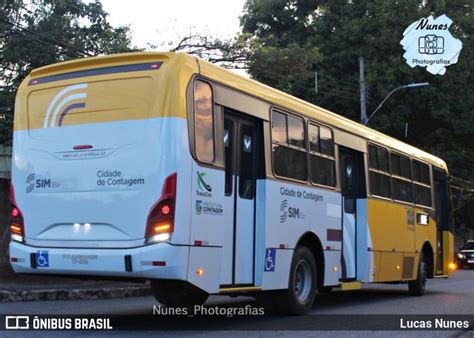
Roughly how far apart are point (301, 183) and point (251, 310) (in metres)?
2.27

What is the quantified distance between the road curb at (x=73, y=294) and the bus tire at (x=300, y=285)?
197 inches

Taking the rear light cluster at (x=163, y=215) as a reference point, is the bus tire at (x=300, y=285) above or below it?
below

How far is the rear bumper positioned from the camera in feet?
21.8

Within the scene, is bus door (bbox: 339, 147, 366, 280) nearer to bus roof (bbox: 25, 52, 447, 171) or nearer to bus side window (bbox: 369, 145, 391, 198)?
bus side window (bbox: 369, 145, 391, 198)

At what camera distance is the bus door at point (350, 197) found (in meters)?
10.7

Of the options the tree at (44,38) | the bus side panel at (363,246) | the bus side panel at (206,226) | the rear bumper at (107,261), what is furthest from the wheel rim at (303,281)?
the tree at (44,38)

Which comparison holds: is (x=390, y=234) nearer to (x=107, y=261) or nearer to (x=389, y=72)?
(x=107, y=261)

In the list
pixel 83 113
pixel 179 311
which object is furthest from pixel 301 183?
pixel 83 113

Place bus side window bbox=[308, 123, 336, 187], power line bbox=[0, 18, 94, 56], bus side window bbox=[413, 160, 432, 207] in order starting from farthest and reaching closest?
power line bbox=[0, 18, 94, 56], bus side window bbox=[413, 160, 432, 207], bus side window bbox=[308, 123, 336, 187]

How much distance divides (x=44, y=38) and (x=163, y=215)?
34.0 feet

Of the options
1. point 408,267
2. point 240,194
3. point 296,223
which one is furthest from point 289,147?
point 408,267
